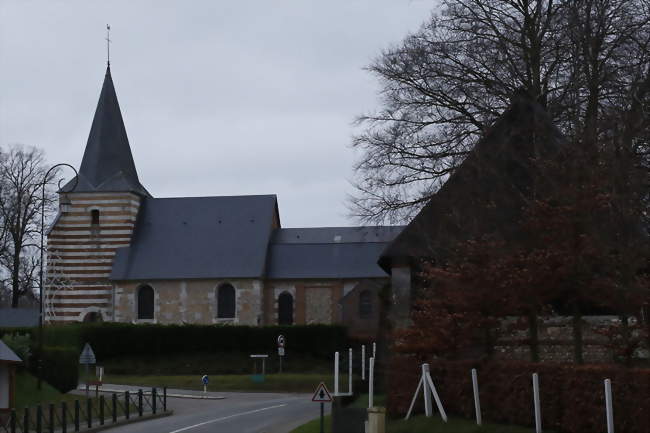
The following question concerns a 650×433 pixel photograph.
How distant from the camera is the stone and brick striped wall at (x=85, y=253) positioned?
5866 cm

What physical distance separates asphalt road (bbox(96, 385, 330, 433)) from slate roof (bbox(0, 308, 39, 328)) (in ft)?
86.5

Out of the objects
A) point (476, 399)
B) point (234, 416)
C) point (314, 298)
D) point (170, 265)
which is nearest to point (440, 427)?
point (476, 399)

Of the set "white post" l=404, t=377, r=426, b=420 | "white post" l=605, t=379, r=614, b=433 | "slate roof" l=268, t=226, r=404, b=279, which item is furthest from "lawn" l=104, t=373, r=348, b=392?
"white post" l=605, t=379, r=614, b=433

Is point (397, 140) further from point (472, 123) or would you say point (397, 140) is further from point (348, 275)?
point (348, 275)

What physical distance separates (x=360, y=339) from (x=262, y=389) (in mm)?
10564

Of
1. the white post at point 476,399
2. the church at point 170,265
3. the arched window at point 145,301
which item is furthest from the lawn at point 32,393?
the arched window at point 145,301

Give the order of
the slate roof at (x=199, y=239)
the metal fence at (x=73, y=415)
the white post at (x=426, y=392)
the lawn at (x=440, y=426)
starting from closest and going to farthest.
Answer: the lawn at (x=440, y=426), the white post at (x=426, y=392), the metal fence at (x=73, y=415), the slate roof at (x=199, y=239)

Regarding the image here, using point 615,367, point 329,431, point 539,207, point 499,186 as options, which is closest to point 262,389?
point 329,431

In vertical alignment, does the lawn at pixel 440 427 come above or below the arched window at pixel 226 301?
below

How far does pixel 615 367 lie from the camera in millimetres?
17062

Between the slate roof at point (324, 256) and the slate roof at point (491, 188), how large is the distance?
30.3 metres

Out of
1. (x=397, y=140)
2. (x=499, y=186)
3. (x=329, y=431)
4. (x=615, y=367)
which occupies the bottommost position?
(x=329, y=431)

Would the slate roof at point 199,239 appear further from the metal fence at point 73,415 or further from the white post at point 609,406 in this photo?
the white post at point 609,406

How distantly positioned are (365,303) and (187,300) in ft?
33.3
